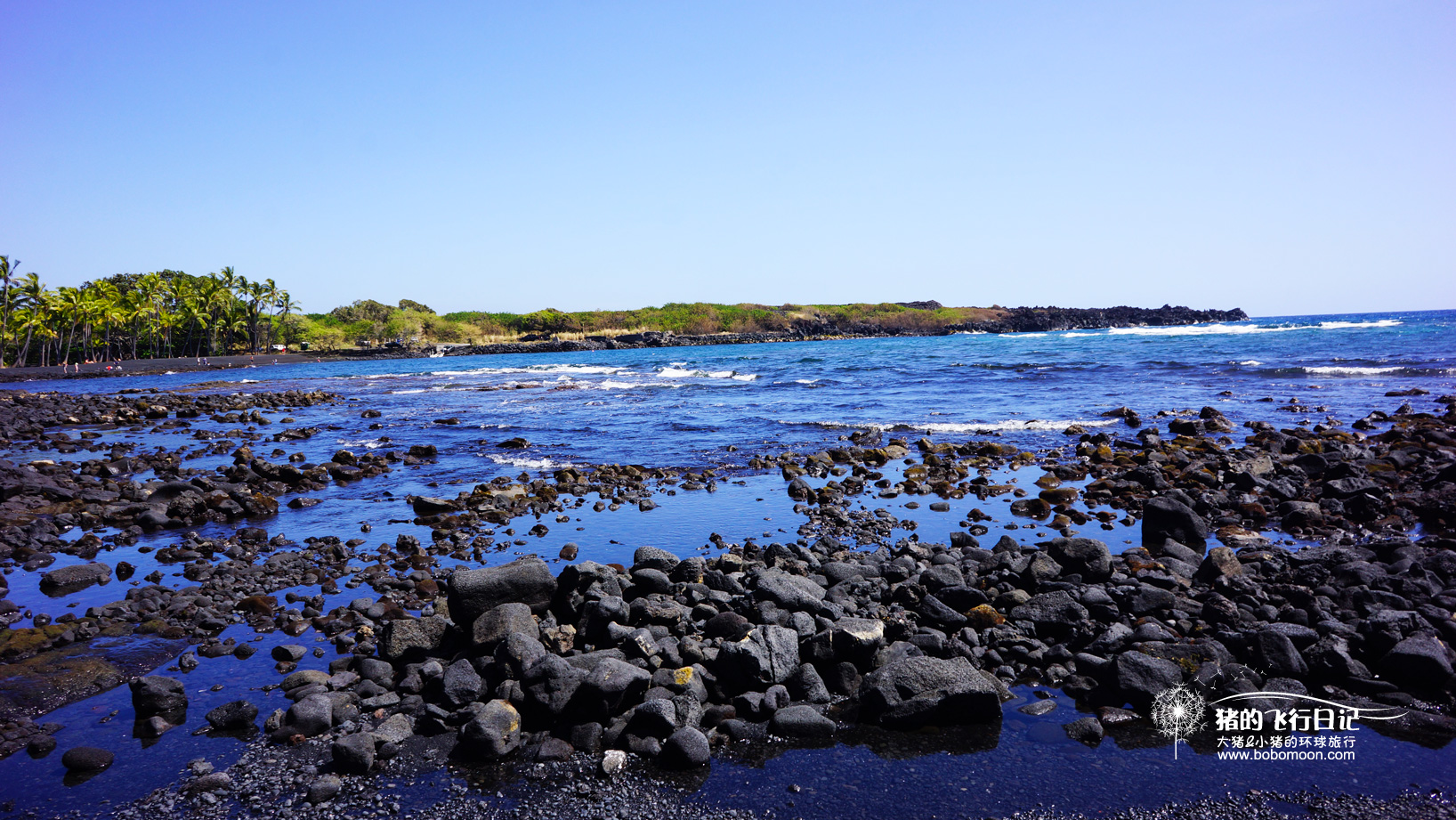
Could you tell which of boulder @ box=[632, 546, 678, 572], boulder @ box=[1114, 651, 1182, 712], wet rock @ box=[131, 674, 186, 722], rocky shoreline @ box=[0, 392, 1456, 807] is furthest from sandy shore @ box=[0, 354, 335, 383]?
boulder @ box=[1114, 651, 1182, 712]

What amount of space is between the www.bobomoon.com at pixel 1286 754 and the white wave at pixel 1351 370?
42751 millimetres

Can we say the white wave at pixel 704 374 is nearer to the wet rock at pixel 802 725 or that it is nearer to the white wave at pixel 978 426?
the white wave at pixel 978 426

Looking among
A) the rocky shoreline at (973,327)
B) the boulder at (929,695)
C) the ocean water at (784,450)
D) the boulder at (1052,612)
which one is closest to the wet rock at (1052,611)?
the boulder at (1052,612)

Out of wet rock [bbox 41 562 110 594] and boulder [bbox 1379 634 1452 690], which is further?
wet rock [bbox 41 562 110 594]

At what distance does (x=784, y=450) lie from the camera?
20.8 meters

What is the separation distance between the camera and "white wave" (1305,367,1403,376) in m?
38.3

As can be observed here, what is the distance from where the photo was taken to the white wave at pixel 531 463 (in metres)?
19.1

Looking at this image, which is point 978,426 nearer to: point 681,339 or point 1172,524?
point 1172,524

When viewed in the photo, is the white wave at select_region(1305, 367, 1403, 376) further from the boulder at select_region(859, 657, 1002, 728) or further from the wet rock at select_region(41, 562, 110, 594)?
the wet rock at select_region(41, 562, 110, 594)

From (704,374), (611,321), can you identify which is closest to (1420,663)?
(704,374)

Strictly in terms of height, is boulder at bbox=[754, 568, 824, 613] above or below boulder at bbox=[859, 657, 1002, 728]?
above

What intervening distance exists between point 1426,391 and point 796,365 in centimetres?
4291

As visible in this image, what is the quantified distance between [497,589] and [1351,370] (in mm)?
47704

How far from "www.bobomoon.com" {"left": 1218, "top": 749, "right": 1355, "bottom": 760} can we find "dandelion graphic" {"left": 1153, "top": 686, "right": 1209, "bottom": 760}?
0.33 meters
